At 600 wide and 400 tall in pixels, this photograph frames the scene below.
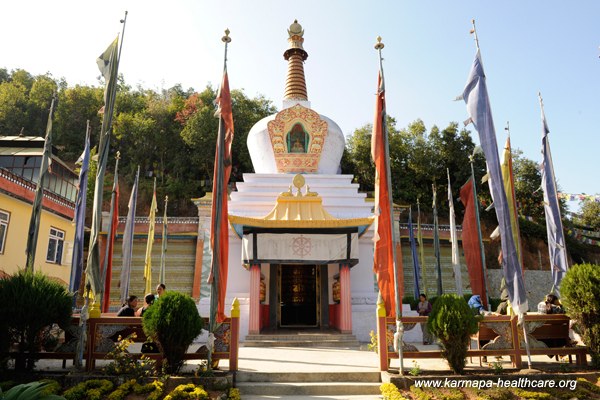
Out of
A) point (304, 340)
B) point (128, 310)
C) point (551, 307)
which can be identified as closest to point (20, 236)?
point (128, 310)

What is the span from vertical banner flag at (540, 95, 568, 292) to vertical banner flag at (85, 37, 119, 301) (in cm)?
1083

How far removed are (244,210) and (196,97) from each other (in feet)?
83.0

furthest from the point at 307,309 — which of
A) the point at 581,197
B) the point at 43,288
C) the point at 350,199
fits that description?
the point at 581,197

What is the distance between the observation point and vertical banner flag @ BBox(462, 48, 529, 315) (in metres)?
8.61

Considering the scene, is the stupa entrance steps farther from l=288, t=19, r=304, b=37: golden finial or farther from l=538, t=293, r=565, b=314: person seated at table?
l=288, t=19, r=304, b=37: golden finial

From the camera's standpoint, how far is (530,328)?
27.8ft

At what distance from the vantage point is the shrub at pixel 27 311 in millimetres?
7461

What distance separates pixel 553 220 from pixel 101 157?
37.5ft

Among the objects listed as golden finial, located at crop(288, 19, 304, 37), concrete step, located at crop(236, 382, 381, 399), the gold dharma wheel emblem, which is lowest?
concrete step, located at crop(236, 382, 381, 399)

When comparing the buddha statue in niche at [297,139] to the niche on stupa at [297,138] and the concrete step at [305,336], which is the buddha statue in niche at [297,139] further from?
the concrete step at [305,336]

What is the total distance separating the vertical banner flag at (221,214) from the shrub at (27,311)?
9.48ft

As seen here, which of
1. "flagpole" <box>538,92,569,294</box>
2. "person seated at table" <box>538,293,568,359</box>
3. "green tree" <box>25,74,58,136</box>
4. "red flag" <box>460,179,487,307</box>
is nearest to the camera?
"person seated at table" <box>538,293,568,359</box>

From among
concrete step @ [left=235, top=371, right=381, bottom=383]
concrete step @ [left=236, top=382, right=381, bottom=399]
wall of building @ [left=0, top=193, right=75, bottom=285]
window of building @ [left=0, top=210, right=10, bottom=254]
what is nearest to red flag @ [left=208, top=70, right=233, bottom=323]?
concrete step @ [left=235, top=371, right=381, bottom=383]

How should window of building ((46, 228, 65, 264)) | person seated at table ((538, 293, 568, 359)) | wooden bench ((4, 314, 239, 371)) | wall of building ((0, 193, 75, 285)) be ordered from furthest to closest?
window of building ((46, 228, 65, 264)) < wall of building ((0, 193, 75, 285)) < person seated at table ((538, 293, 568, 359)) < wooden bench ((4, 314, 239, 371))
